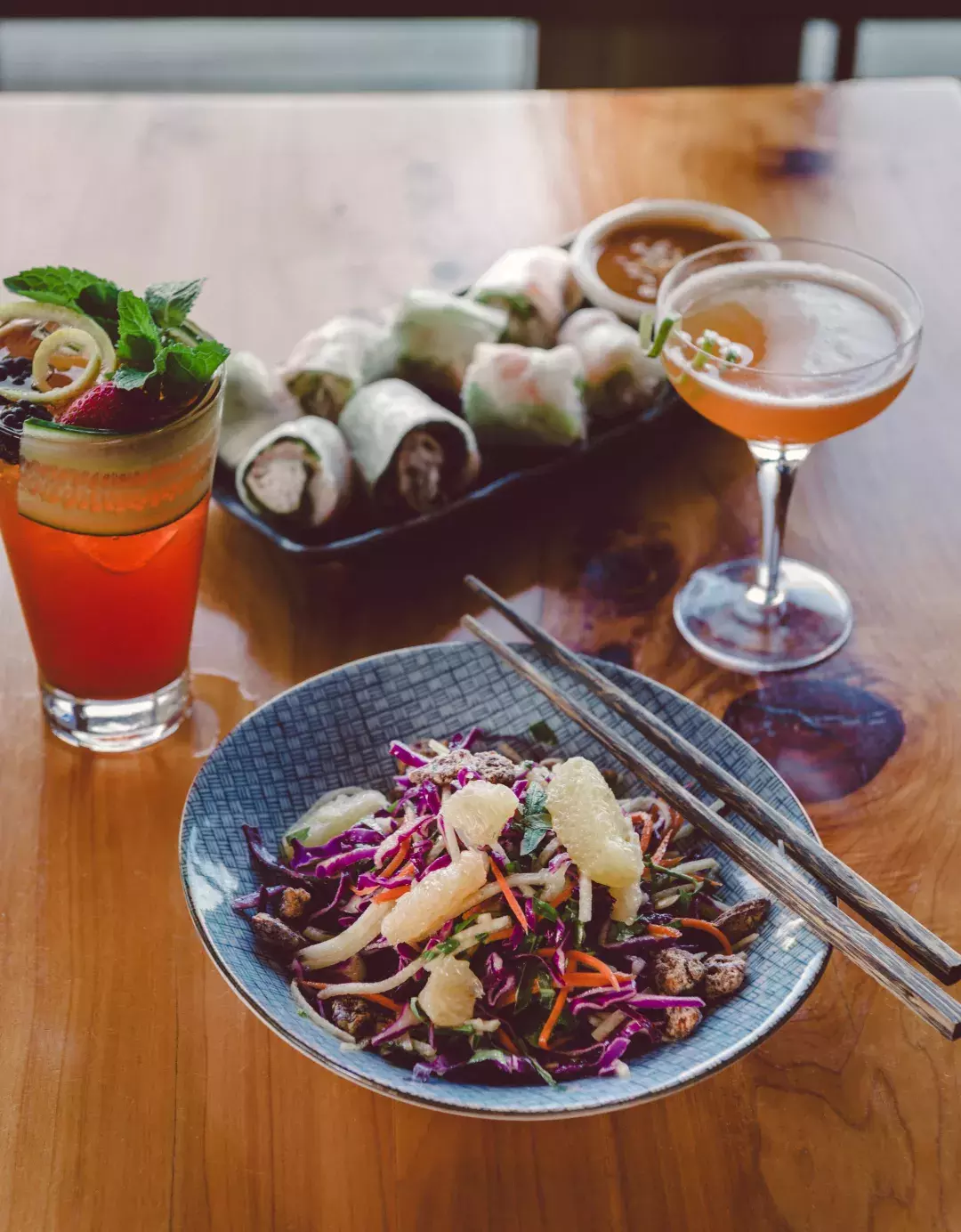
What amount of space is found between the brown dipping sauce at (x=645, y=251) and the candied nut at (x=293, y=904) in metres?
1.10

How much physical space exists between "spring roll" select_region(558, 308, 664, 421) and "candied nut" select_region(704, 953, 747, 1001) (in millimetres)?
866

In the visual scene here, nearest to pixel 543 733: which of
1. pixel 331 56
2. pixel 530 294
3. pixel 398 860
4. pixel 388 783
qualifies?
Answer: pixel 388 783

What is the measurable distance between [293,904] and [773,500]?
75 cm

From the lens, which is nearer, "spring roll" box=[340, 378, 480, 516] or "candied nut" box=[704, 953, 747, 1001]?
"candied nut" box=[704, 953, 747, 1001]

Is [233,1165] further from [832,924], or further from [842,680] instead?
[842,680]

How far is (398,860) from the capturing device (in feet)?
3.80

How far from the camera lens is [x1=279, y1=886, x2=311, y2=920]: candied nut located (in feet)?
3.78

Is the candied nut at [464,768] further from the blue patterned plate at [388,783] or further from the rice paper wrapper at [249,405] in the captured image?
the rice paper wrapper at [249,405]

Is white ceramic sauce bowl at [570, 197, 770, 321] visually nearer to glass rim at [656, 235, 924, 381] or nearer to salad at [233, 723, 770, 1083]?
glass rim at [656, 235, 924, 381]

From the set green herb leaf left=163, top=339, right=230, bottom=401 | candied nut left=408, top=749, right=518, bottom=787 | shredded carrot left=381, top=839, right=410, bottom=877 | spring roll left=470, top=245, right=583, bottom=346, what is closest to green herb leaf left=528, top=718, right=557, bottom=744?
candied nut left=408, top=749, right=518, bottom=787

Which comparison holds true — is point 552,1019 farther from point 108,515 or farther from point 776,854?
point 108,515

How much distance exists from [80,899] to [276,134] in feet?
5.45

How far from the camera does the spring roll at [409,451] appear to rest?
161 cm

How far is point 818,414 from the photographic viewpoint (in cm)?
143
